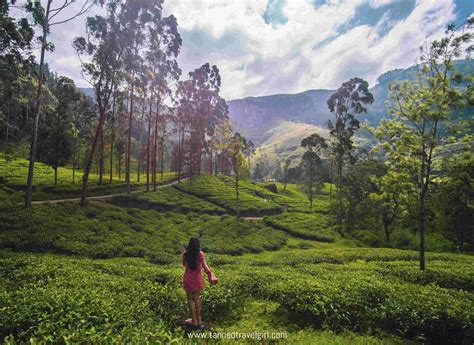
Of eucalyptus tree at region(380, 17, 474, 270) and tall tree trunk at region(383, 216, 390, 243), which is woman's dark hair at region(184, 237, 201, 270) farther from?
tall tree trunk at region(383, 216, 390, 243)

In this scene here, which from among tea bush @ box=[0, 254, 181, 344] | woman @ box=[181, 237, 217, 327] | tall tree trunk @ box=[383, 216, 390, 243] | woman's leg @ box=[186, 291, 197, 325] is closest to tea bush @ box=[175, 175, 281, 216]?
tall tree trunk @ box=[383, 216, 390, 243]

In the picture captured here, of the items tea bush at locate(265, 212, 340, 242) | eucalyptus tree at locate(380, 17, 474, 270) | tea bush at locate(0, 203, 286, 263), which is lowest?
tea bush at locate(265, 212, 340, 242)

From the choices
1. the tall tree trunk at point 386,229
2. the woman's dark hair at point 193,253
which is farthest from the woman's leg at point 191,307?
the tall tree trunk at point 386,229

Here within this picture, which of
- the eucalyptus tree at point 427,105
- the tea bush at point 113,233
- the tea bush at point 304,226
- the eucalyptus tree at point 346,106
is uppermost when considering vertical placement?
the eucalyptus tree at point 346,106

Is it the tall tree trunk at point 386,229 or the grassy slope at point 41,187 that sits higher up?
the grassy slope at point 41,187

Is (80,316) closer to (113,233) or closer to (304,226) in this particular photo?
(113,233)

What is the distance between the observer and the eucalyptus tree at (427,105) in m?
14.5

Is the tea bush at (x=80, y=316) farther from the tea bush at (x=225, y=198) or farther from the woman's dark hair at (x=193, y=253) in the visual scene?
the tea bush at (x=225, y=198)

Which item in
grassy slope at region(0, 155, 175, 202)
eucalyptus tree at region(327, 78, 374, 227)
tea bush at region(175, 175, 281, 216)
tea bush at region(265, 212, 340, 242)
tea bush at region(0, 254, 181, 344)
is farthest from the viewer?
tea bush at region(175, 175, 281, 216)

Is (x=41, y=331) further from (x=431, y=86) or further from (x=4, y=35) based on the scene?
(x=4, y=35)

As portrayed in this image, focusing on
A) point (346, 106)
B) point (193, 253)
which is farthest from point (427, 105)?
point (346, 106)

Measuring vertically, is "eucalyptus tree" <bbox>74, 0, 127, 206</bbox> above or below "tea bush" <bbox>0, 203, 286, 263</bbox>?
above

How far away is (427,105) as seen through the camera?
1491cm

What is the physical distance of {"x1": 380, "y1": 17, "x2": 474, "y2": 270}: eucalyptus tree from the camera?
47.7 feet
